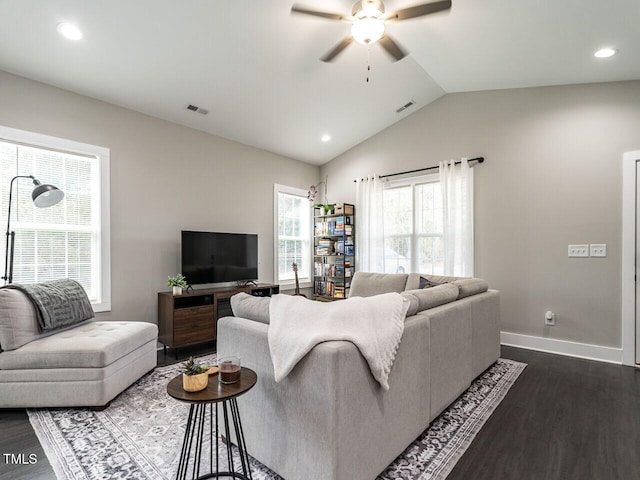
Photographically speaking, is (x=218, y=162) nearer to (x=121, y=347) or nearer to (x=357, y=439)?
(x=121, y=347)

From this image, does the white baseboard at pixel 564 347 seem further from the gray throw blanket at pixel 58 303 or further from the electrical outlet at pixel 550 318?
the gray throw blanket at pixel 58 303

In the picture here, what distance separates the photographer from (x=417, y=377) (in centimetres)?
196

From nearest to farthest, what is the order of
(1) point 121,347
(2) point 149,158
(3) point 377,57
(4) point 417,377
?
1. (4) point 417,377
2. (1) point 121,347
3. (3) point 377,57
4. (2) point 149,158

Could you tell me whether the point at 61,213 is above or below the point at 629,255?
above

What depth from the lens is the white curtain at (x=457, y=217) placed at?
4.43 meters

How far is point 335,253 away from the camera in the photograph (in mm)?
5816

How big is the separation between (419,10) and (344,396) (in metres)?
2.57

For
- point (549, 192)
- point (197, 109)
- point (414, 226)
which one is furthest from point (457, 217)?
point (197, 109)

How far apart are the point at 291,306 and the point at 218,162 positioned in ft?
11.6

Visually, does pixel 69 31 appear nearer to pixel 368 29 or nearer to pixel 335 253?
pixel 368 29

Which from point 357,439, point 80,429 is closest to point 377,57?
point 357,439

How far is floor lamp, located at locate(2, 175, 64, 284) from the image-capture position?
8.99ft

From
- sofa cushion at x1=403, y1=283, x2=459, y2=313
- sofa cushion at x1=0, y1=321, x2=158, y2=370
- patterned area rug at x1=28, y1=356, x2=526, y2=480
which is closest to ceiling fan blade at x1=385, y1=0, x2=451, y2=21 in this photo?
sofa cushion at x1=403, y1=283, x2=459, y2=313

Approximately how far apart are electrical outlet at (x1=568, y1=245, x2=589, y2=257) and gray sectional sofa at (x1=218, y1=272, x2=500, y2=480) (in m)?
2.13
